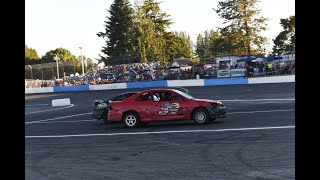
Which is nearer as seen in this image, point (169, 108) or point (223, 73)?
point (169, 108)

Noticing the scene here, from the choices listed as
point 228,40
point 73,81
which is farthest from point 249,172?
point 228,40

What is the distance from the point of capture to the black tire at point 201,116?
537 inches

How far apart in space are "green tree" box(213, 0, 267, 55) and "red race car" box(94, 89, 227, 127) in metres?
53.2

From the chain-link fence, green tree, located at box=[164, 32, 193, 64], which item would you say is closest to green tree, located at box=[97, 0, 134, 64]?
green tree, located at box=[164, 32, 193, 64]

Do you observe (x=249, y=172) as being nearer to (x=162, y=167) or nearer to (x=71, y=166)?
(x=162, y=167)

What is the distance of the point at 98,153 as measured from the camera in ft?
30.5

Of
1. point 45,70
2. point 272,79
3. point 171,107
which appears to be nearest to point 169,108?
point 171,107

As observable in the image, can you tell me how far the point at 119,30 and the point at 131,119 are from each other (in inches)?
2455

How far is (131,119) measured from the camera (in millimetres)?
14086

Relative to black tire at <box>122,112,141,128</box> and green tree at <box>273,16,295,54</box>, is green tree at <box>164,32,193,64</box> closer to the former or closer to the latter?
green tree at <box>273,16,295,54</box>

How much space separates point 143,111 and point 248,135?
4342mm

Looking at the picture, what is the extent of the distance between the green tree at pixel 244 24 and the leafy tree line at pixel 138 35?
491 inches

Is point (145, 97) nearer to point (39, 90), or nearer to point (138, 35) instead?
point (39, 90)

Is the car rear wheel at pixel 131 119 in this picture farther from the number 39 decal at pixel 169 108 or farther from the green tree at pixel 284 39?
the green tree at pixel 284 39
